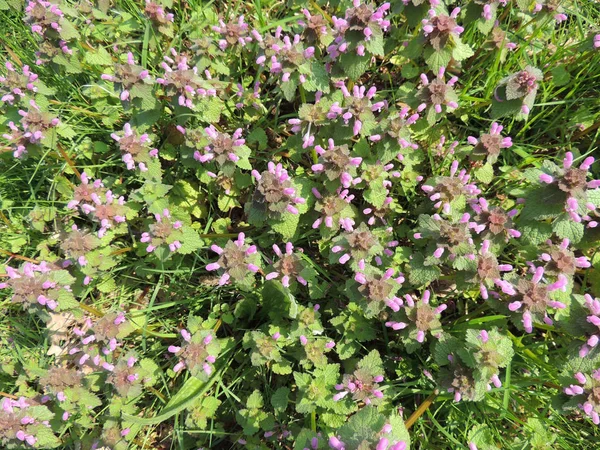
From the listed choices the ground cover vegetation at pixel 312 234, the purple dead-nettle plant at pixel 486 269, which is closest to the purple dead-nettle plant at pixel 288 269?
the ground cover vegetation at pixel 312 234

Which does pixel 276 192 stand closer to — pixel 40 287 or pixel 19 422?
pixel 40 287

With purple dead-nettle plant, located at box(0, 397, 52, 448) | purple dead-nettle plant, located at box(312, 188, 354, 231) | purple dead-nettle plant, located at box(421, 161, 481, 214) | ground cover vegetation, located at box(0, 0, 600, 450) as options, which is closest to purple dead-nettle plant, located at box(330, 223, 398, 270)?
ground cover vegetation, located at box(0, 0, 600, 450)

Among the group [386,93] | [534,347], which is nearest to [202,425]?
[534,347]

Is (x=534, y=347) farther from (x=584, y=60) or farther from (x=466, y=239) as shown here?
(x=584, y=60)

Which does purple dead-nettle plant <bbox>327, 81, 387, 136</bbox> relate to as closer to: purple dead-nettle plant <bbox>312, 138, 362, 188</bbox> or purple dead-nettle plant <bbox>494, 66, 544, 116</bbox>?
purple dead-nettle plant <bbox>312, 138, 362, 188</bbox>

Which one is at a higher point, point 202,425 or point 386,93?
point 386,93
